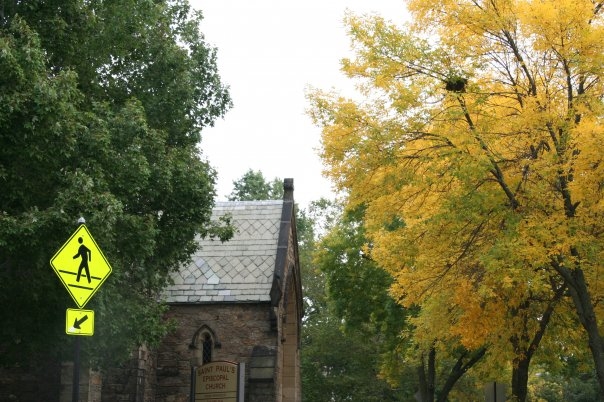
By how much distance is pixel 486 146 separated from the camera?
14359 millimetres

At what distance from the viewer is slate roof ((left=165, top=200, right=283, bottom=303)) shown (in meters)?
23.4

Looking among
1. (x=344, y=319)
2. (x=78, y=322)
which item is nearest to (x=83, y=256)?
(x=78, y=322)

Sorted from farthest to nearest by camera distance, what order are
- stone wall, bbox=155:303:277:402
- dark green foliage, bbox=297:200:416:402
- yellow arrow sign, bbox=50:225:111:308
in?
dark green foliage, bbox=297:200:416:402, stone wall, bbox=155:303:277:402, yellow arrow sign, bbox=50:225:111:308

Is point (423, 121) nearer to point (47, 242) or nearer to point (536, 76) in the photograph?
point (536, 76)

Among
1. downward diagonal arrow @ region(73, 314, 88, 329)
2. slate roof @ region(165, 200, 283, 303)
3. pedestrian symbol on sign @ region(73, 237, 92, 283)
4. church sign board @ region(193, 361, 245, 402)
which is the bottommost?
church sign board @ region(193, 361, 245, 402)

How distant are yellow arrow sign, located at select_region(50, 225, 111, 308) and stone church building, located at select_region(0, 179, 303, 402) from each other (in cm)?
1135

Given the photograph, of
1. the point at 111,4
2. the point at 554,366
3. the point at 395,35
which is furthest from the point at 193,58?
the point at 554,366

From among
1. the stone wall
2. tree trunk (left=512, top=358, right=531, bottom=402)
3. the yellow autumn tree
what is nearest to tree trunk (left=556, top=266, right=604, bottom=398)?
the yellow autumn tree

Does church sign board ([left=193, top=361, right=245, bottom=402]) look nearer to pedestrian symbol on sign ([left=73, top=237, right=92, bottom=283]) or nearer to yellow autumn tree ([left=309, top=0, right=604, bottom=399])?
yellow autumn tree ([left=309, top=0, right=604, bottom=399])

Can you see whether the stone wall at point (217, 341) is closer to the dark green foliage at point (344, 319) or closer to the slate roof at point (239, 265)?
the slate roof at point (239, 265)

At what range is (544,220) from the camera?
14.6 meters

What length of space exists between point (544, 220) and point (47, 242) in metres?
8.34

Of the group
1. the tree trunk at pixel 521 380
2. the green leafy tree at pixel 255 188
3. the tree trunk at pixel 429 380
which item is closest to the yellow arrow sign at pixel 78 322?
the tree trunk at pixel 521 380

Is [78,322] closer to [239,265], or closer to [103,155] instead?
[103,155]
